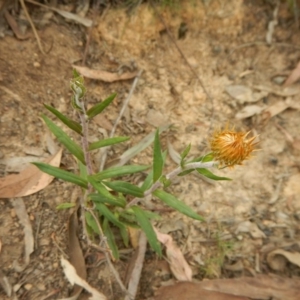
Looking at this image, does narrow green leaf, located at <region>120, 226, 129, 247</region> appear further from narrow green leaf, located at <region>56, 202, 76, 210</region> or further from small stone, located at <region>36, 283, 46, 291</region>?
small stone, located at <region>36, 283, 46, 291</region>

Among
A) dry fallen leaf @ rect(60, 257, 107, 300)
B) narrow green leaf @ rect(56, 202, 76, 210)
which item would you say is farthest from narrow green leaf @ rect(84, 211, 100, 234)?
dry fallen leaf @ rect(60, 257, 107, 300)

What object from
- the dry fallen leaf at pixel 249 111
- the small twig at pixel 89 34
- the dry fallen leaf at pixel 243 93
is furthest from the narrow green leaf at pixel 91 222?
the dry fallen leaf at pixel 243 93

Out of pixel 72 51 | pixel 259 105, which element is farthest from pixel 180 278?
pixel 72 51

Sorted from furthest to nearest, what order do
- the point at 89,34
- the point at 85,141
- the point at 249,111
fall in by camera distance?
the point at 249,111, the point at 89,34, the point at 85,141

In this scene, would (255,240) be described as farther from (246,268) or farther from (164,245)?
(164,245)

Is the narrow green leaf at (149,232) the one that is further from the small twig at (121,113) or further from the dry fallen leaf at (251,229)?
the dry fallen leaf at (251,229)

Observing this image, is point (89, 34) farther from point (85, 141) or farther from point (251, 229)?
point (251, 229)

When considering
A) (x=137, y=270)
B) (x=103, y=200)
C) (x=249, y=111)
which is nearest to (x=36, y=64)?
(x=103, y=200)
